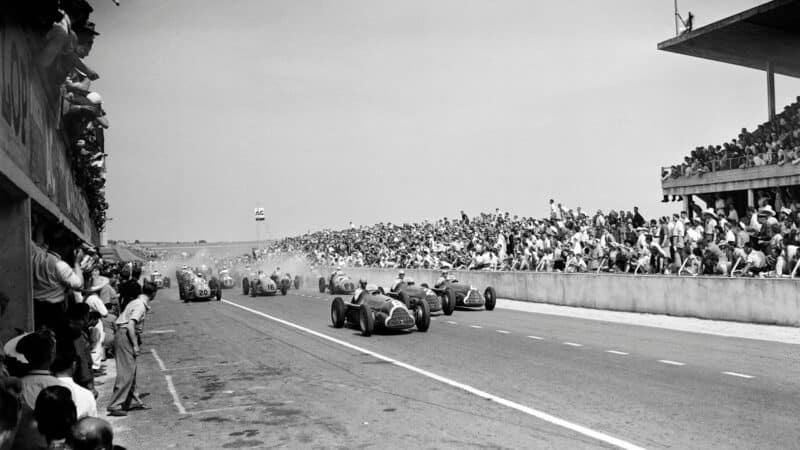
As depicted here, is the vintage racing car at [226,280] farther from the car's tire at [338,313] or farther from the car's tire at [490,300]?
the car's tire at [338,313]

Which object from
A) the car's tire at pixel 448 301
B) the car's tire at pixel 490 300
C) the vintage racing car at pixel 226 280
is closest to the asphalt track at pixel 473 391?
the car's tire at pixel 448 301

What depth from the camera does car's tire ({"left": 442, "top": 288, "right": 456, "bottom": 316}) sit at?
20.8 m

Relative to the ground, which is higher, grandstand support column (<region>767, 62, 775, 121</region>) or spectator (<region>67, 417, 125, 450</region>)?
grandstand support column (<region>767, 62, 775, 121</region>)

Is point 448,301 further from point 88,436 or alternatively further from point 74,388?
point 88,436

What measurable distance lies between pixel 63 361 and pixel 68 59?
394 inches

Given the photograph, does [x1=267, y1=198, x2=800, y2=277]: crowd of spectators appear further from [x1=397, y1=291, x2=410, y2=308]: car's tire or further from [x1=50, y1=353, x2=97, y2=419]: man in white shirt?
[x1=50, y1=353, x2=97, y2=419]: man in white shirt

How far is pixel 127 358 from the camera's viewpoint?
9109 millimetres

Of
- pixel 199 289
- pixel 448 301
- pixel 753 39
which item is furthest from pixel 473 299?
pixel 753 39

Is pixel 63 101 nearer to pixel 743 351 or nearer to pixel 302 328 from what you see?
pixel 302 328

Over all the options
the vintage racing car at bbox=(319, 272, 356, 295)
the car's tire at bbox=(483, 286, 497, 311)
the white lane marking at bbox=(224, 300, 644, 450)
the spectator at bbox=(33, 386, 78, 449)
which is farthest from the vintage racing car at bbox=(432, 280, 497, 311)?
the spectator at bbox=(33, 386, 78, 449)

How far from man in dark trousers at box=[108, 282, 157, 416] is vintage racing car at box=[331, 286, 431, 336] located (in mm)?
7221

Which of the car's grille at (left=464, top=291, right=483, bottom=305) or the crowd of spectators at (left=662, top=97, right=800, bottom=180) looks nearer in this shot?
the car's grille at (left=464, top=291, right=483, bottom=305)

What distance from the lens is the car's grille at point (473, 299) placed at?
2219cm

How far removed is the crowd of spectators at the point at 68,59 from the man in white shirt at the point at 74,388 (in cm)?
459
